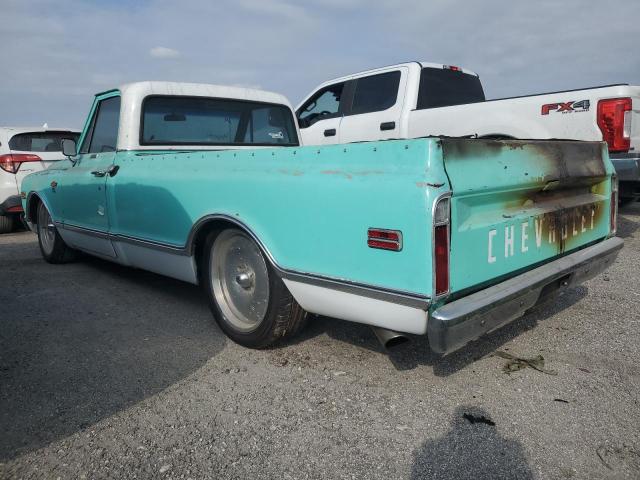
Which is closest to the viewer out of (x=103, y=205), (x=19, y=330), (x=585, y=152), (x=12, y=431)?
(x=12, y=431)

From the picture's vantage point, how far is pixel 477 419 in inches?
92.7

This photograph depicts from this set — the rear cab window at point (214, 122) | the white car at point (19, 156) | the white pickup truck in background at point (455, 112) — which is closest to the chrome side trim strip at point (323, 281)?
the rear cab window at point (214, 122)

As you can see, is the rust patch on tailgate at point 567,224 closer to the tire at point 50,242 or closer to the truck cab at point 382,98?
the truck cab at point 382,98

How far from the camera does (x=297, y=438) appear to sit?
224 centimetres

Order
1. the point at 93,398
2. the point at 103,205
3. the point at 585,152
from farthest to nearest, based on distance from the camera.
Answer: the point at 103,205 → the point at 585,152 → the point at 93,398

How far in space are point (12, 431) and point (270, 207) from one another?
1577 mm

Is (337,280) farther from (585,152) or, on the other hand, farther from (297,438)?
(585,152)

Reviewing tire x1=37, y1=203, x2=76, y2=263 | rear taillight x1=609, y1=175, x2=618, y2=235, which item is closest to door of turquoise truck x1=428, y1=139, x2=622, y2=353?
rear taillight x1=609, y1=175, x2=618, y2=235

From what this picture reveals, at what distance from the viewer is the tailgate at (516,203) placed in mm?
2230

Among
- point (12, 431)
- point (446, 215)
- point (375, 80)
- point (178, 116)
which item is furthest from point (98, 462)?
point (375, 80)

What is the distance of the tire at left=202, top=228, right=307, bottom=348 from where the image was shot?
9.56ft

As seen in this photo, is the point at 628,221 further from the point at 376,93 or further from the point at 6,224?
the point at 6,224

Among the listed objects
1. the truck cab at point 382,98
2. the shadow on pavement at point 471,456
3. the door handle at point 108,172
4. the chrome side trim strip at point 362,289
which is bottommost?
the shadow on pavement at point 471,456

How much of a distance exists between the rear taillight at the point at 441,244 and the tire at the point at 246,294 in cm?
99
